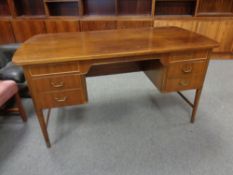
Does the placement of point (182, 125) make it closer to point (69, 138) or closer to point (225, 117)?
point (225, 117)

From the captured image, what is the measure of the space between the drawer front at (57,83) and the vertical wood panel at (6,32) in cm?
239

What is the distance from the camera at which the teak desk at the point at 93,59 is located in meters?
1.16

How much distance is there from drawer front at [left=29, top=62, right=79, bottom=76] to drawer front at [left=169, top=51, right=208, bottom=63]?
2.39 ft

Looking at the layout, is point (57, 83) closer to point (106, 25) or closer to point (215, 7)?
point (106, 25)

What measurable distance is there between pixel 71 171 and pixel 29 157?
16.0 inches

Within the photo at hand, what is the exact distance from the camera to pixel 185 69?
140 cm

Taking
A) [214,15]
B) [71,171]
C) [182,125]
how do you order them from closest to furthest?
[71,171] → [182,125] → [214,15]

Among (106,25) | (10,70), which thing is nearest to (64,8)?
(106,25)

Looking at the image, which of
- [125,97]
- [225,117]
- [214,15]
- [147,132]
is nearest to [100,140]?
[147,132]

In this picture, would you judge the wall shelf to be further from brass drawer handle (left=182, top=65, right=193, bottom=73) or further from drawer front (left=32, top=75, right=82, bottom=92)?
drawer front (left=32, top=75, right=82, bottom=92)

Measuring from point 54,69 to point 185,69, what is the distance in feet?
3.34

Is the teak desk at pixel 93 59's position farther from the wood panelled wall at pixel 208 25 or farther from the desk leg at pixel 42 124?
the wood panelled wall at pixel 208 25

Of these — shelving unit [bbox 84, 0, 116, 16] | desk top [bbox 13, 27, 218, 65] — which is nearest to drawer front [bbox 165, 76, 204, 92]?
desk top [bbox 13, 27, 218, 65]

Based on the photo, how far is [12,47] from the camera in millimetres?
2133
